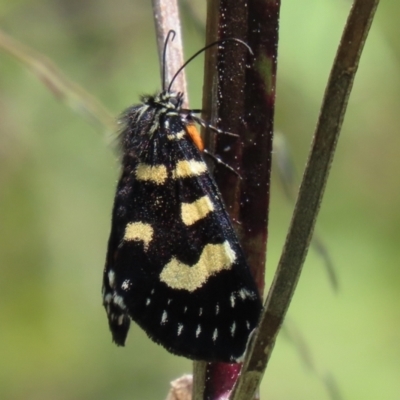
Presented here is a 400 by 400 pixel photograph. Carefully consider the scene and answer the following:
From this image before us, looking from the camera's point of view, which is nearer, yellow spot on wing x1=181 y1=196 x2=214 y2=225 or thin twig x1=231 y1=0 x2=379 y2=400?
thin twig x1=231 y1=0 x2=379 y2=400

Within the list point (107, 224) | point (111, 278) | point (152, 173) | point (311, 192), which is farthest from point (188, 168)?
point (107, 224)

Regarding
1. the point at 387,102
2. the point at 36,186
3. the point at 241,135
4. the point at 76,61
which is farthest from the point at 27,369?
the point at 241,135

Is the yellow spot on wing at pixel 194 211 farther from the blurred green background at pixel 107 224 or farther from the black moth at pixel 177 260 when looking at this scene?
the blurred green background at pixel 107 224

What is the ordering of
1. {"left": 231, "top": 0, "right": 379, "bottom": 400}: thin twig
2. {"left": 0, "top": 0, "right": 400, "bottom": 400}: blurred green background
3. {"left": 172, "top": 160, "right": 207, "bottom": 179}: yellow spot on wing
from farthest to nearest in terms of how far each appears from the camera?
{"left": 0, "top": 0, "right": 400, "bottom": 400}: blurred green background < {"left": 172, "top": 160, "right": 207, "bottom": 179}: yellow spot on wing < {"left": 231, "top": 0, "right": 379, "bottom": 400}: thin twig

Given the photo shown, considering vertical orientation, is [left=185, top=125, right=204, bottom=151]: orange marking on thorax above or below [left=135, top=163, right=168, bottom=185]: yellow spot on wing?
above

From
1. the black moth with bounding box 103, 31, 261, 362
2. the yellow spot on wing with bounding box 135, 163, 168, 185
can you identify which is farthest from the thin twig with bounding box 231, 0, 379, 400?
the yellow spot on wing with bounding box 135, 163, 168, 185

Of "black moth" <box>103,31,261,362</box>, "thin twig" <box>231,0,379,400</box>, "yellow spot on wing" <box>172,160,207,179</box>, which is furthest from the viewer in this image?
"yellow spot on wing" <box>172,160,207,179</box>

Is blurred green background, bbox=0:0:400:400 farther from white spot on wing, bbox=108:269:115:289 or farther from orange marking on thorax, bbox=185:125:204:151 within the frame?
white spot on wing, bbox=108:269:115:289
